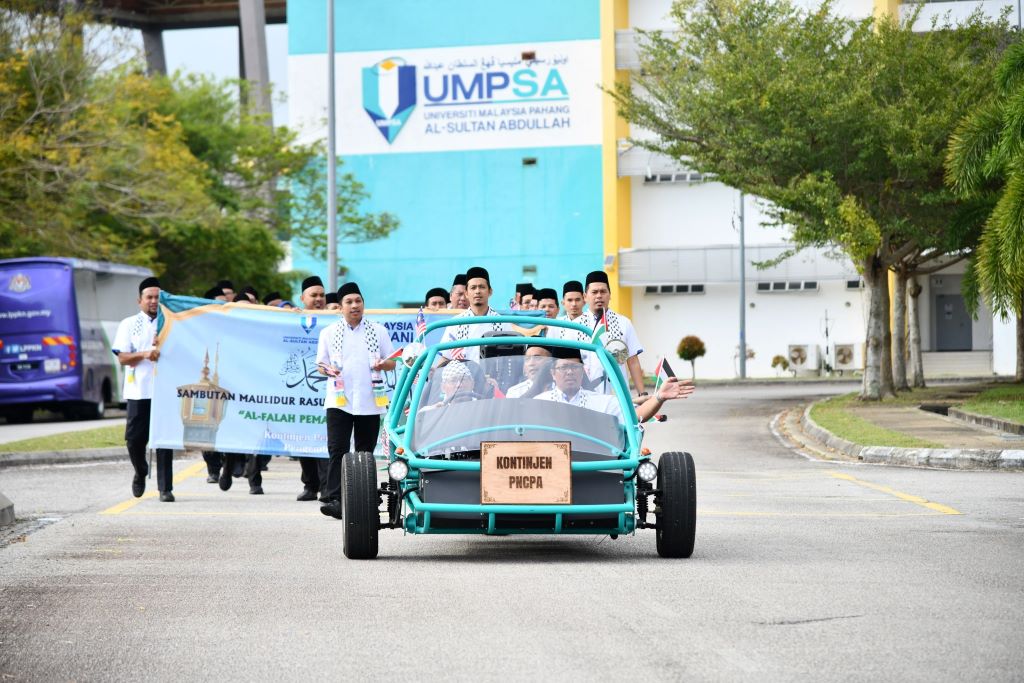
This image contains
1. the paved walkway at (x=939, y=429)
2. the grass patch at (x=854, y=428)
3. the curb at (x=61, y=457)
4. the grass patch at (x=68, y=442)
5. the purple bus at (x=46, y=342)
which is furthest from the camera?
the purple bus at (x=46, y=342)

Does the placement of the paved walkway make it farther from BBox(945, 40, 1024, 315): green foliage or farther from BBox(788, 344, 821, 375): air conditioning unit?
BBox(788, 344, 821, 375): air conditioning unit

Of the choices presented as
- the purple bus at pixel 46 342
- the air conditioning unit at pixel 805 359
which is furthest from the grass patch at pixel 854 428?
the air conditioning unit at pixel 805 359

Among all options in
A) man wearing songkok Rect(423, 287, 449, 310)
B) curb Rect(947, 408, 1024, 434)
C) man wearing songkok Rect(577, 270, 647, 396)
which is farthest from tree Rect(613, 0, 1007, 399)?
man wearing songkok Rect(577, 270, 647, 396)

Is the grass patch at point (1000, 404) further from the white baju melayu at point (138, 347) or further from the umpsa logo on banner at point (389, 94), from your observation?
the umpsa logo on banner at point (389, 94)

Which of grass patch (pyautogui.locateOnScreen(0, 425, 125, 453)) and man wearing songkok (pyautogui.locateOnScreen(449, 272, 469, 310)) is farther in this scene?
grass patch (pyautogui.locateOnScreen(0, 425, 125, 453))

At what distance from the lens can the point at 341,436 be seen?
1370cm

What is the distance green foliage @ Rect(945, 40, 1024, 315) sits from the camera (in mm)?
24906

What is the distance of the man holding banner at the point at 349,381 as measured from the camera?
13625 millimetres

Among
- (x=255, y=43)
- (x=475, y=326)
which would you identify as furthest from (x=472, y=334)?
(x=255, y=43)

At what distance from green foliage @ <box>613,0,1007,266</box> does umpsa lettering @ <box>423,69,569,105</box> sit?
26.9m

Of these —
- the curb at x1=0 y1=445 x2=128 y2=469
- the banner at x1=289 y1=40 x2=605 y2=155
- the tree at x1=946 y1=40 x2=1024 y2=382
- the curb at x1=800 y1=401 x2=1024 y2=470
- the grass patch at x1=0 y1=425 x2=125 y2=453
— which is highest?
the banner at x1=289 y1=40 x2=605 y2=155

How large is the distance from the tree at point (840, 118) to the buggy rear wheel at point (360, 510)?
21300mm

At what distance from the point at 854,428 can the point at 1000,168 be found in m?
5.40

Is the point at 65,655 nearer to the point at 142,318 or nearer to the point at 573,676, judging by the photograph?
the point at 573,676
